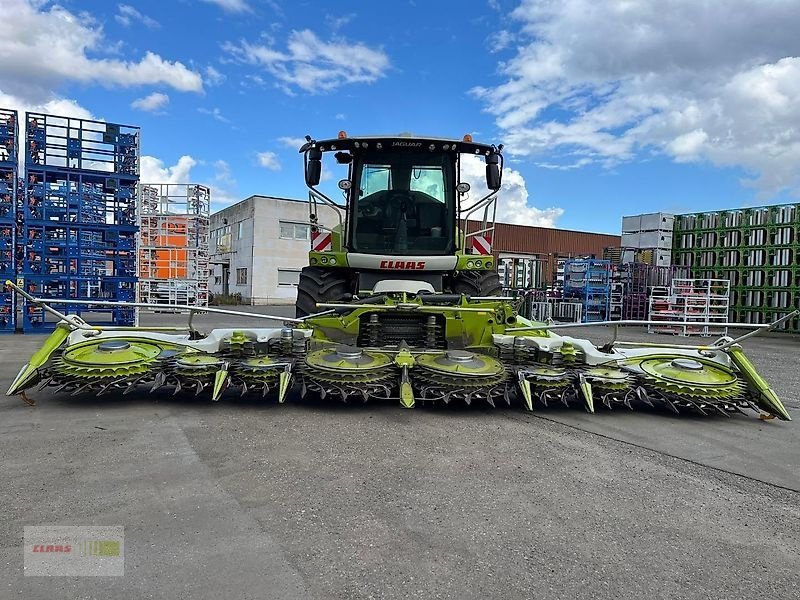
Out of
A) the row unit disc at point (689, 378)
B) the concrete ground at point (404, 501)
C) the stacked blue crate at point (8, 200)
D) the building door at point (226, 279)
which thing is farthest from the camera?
the building door at point (226, 279)

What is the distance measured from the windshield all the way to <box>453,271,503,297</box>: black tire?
0.55 m

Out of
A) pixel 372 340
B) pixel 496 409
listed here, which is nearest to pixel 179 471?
pixel 372 340

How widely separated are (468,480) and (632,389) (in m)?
2.56

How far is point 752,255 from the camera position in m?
18.2

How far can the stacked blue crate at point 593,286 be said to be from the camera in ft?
65.6

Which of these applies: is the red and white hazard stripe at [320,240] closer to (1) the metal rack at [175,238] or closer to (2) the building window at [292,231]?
(1) the metal rack at [175,238]

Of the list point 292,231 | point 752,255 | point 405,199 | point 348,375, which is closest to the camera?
point 348,375

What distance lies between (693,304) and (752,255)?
283 centimetres

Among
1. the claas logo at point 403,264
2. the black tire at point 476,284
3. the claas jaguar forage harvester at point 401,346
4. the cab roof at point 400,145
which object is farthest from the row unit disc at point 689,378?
the cab roof at point 400,145

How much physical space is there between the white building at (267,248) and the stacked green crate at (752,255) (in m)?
21.4

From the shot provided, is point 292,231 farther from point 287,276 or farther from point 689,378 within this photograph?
point 689,378

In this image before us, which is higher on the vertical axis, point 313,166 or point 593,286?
point 313,166

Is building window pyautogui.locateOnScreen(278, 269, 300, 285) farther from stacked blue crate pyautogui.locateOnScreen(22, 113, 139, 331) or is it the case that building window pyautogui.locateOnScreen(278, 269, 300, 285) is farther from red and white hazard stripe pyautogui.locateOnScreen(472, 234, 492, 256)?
red and white hazard stripe pyautogui.locateOnScreen(472, 234, 492, 256)

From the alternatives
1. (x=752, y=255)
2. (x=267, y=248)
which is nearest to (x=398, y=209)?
(x=752, y=255)
